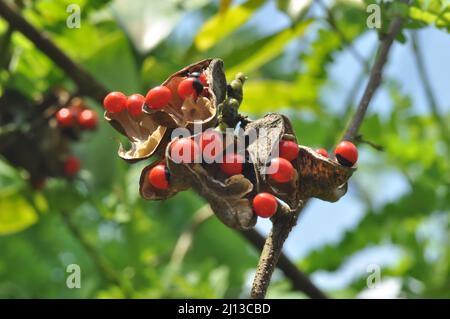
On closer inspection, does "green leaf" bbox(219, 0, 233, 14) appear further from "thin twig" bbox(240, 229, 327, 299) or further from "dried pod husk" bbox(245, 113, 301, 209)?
"dried pod husk" bbox(245, 113, 301, 209)

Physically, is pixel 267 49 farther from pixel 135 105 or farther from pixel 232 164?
pixel 232 164

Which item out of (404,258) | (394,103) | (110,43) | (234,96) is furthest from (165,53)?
(234,96)

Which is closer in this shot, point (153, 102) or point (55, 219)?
point (153, 102)

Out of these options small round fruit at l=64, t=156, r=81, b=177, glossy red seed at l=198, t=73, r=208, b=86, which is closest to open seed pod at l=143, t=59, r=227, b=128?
glossy red seed at l=198, t=73, r=208, b=86

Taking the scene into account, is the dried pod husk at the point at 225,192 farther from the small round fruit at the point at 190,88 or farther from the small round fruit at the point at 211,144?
the small round fruit at the point at 190,88

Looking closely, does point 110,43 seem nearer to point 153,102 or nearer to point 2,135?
point 2,135

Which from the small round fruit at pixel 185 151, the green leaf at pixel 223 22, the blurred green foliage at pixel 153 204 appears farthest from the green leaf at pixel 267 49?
the small round fruit at pixel 185 151

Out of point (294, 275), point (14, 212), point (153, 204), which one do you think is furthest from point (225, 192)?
point (153, 204)
